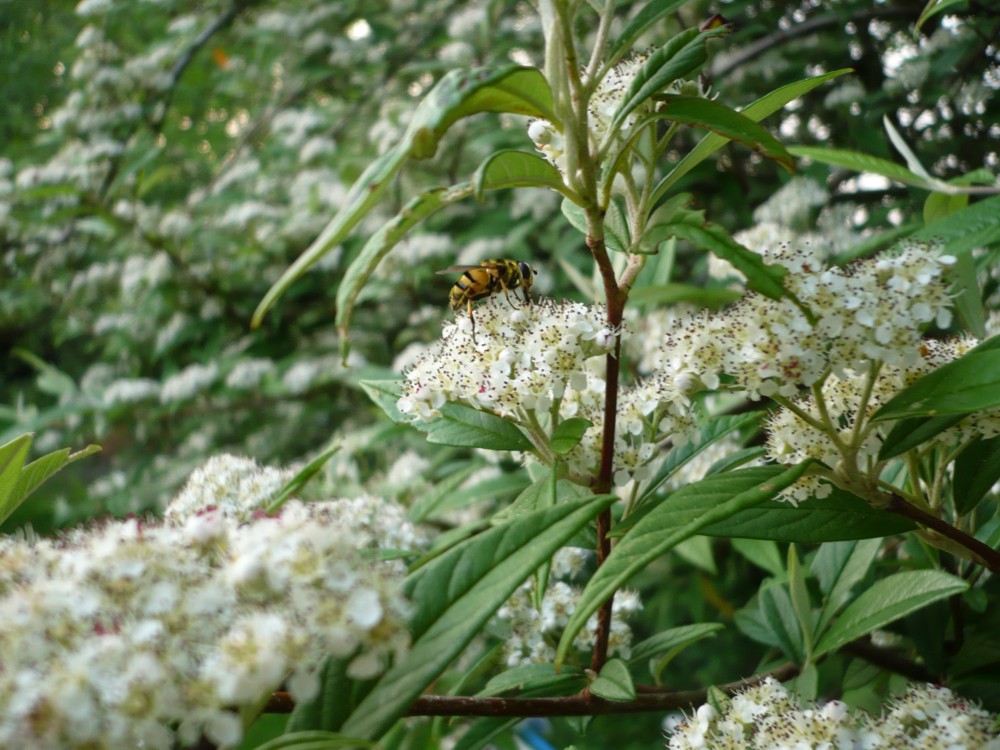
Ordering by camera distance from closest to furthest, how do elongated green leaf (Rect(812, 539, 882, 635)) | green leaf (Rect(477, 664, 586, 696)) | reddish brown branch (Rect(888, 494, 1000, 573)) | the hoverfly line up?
1. reddish brown branch (Rect(888, 494, 1000, 573))
2. green leaf (Rect(477, 664, 586, 696))
3. elongated green leaf (Rect(812, 539, 882, 635))
4. the hoverfly

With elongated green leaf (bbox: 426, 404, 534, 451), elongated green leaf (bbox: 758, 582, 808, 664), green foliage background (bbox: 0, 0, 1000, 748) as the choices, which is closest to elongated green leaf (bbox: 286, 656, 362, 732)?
elongated green leaf (bbox: 426, 404, 534, 451)

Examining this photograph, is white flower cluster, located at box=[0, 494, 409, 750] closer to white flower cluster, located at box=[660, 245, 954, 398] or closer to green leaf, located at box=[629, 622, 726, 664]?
white flower cluster, located at box=[660, 245, 954, 398]

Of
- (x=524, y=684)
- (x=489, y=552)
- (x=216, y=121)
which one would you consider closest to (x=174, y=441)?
(x=216, y=121)

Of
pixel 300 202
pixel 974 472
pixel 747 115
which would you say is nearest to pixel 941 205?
pixel 974 472

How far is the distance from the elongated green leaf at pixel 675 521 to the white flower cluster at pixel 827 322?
0.10 metres

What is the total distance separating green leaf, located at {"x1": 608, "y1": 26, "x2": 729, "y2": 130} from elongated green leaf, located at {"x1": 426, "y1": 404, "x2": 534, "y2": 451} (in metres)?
0.43

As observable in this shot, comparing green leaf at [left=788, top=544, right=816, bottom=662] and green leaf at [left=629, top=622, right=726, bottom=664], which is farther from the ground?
green leaf at [left=788, top=544, right=816, bottom=662]

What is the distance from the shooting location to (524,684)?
3.62 feet

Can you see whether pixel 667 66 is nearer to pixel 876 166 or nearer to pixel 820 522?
pixel 820 522

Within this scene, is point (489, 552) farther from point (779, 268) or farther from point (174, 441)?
point (174, 441)

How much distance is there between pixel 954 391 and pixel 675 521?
343mm

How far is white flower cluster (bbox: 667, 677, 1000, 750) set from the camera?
0.93 metres

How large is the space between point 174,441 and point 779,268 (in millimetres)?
4009

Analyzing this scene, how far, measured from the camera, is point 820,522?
1000 millimetres
